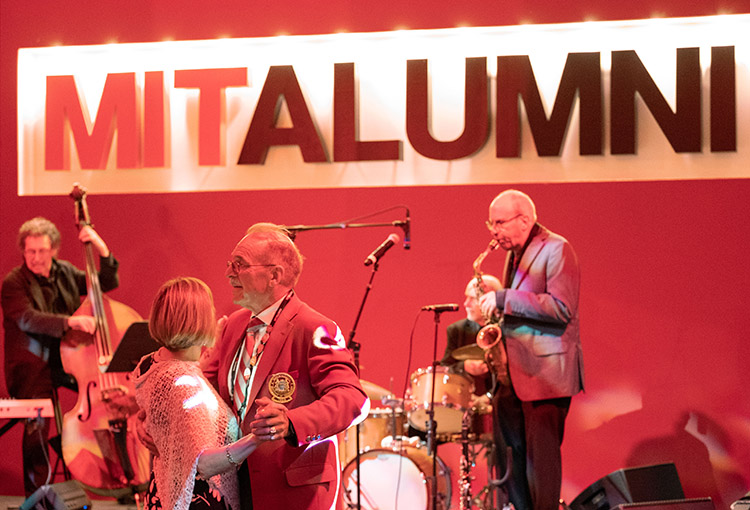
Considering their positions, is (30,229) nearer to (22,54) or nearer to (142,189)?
(142,189)

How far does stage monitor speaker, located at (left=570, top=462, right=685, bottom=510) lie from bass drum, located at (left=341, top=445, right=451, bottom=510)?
865 millimetres

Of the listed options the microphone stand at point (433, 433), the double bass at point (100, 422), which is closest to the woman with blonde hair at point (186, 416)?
the double bass at point (100, 422)

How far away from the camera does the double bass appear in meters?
4.48

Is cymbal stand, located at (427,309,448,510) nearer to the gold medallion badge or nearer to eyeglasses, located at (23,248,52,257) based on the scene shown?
eyeglasses, located at (23,248,52,257)

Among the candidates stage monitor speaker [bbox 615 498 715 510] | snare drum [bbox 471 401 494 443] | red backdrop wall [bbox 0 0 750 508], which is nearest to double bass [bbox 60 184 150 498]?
red backdrop wall [bbox 0 0 750 508]

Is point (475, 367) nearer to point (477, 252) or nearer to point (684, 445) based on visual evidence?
point (477, 252)

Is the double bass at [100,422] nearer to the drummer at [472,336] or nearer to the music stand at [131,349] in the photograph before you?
the music stand at [131,349]

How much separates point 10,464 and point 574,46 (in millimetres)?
4659

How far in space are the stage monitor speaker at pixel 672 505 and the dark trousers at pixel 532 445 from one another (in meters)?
0.43

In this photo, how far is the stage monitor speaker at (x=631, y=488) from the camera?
4273 mm

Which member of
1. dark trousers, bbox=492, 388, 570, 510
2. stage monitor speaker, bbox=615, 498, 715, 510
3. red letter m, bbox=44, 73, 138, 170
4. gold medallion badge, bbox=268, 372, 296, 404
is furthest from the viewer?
red letter m, bbox=44, 73, 138, 170

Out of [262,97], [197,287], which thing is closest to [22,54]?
[262,97]

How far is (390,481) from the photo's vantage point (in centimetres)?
480

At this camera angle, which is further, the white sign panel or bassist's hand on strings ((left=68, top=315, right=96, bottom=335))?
the white sign panel
